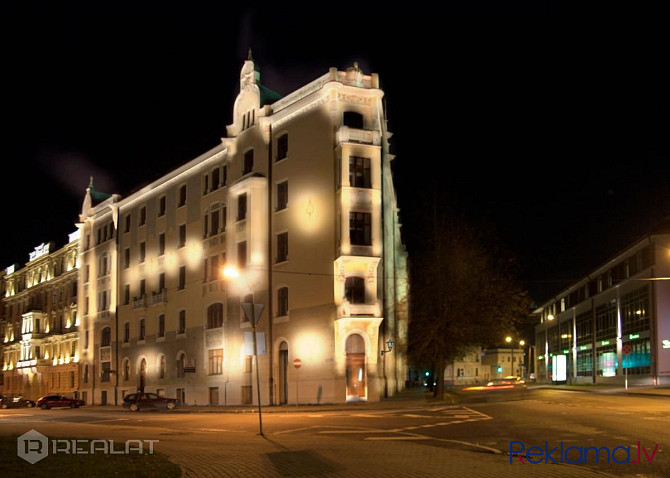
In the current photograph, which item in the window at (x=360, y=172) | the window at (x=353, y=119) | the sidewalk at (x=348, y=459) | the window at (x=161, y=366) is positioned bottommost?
the window at (x=161, y=366)

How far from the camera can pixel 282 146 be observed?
48500 millimetres

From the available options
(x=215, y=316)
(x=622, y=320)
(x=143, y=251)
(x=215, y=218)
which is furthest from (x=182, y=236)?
(x=622, y=320)

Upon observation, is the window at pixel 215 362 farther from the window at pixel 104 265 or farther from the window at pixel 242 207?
the window at pixel 104 265

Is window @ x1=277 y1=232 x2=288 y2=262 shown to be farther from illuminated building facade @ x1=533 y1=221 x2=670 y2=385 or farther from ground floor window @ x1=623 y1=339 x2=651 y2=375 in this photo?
ground floor window @ x1=623 y1=339 x2=651 y2=375

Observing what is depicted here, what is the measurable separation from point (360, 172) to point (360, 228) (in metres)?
3.28

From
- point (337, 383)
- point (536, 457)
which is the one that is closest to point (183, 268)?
point (337, 383)

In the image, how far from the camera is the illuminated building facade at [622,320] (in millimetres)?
58844

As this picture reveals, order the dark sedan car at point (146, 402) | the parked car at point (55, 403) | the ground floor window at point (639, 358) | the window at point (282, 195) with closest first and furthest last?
the dark sedan car at point (146, 402), the window at point (282, 195), the parked car at point (55, 403), the ground floor window at point (639, 358)

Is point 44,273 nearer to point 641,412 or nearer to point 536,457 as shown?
point 641,412

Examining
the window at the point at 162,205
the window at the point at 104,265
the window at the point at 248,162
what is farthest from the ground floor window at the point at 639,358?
the window at the point at 104,265

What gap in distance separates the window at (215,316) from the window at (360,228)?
13217mm

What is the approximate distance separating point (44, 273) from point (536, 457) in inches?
3224

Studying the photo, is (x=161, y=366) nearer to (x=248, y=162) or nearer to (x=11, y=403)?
(x=11, y=403)

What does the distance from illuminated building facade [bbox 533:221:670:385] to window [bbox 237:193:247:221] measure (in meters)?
24.3
